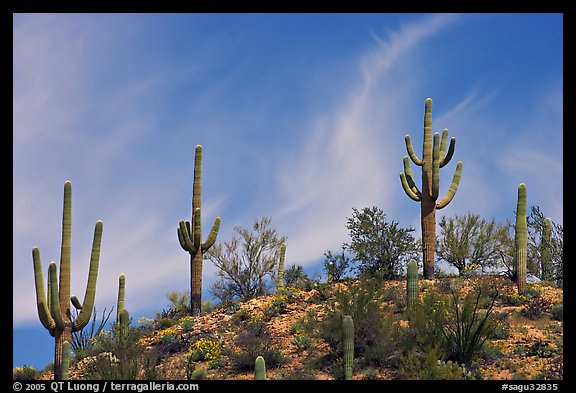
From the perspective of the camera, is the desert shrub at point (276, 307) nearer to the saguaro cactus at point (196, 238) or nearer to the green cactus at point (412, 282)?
the saguaro cactus at point (196, 238)

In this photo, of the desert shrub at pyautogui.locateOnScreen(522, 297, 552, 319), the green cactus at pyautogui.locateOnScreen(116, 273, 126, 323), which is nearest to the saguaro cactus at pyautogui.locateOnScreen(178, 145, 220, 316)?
the green cactus at pyautogui.locateOnScreen(116, 273, 126, 323)

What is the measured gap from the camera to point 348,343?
15031 millimetres

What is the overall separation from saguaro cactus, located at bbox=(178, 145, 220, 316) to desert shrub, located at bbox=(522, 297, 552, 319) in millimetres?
10060

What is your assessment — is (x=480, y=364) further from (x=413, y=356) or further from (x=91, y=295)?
(x=91, y=295)

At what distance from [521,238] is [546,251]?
4.84m

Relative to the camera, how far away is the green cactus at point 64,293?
18.5 m

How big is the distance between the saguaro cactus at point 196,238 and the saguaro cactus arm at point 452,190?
767 centimetres

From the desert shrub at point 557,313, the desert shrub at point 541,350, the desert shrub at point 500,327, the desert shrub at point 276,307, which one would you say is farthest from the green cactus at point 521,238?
the desert shrub at point 276,307

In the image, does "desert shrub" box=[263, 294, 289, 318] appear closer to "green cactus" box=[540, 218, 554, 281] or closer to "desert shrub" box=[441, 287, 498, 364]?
"desert shrub" box=[441, 287, 498, 364]

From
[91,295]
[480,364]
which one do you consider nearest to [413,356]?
[480,364]

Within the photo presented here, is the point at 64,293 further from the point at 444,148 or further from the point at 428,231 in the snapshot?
the point at 444,148

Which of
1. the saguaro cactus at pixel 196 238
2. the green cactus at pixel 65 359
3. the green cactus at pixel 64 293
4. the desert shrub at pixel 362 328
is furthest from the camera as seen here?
the saguaro cactus at pixel 196 238

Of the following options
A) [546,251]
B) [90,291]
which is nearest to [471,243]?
[546,251]
